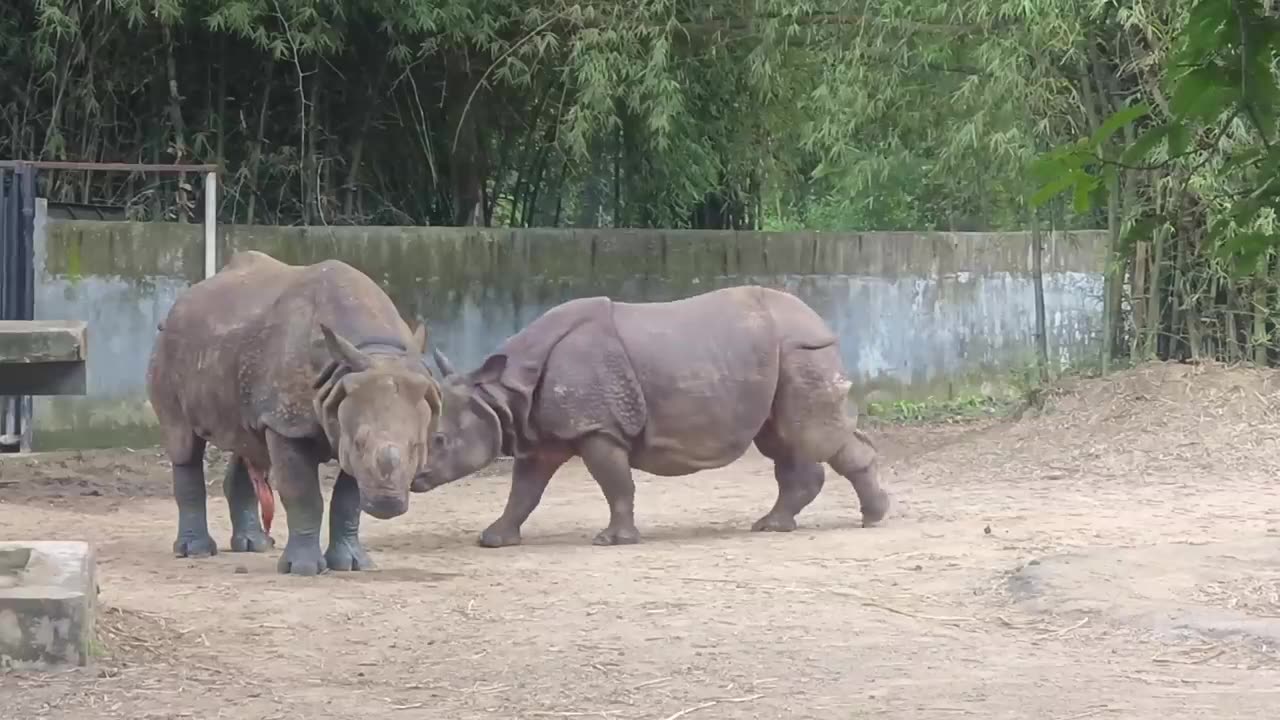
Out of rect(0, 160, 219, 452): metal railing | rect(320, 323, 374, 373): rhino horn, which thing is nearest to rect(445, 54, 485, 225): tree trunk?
rect(0, 160, 219, 452): metal railing

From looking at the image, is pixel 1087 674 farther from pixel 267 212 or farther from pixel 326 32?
pixel 267 212

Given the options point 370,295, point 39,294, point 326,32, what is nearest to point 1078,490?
point 370,295

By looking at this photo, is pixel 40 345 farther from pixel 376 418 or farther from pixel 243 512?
pixel 243 512

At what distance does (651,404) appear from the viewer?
8.52 m

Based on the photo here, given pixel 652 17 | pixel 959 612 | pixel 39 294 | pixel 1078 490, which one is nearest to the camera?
pixel 959 612

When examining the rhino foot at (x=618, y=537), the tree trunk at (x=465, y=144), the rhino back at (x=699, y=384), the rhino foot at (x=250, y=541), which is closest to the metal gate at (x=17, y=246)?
the tree trunk at (x=465, y=144)

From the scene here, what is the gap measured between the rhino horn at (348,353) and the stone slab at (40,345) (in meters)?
2.34

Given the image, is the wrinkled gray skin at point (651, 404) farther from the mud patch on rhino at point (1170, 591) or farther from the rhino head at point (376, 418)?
the mud patch on rhino at point (1170, 591)

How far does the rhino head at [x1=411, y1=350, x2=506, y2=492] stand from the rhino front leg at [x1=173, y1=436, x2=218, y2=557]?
3.32 ft

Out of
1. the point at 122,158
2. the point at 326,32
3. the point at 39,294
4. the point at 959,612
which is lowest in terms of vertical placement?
the point at 959,612

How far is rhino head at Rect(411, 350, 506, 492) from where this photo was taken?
A: 830 centimetres

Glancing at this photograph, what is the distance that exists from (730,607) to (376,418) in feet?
5.18

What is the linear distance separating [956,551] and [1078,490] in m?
2.48

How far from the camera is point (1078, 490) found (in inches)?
387
